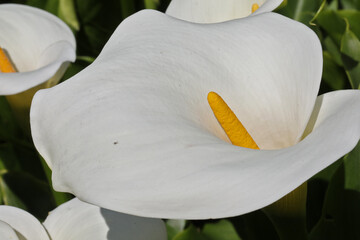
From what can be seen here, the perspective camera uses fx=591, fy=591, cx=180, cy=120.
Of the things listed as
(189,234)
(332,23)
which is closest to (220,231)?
(189,234)

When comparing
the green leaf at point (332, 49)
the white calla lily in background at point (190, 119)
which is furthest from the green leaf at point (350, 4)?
the white calla lily in background at point (190, 119)

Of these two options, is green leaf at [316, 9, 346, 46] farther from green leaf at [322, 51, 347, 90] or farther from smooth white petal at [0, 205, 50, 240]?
smooth white petal at [0, 205, 50, 240]

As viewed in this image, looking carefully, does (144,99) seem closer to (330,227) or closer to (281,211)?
(281,211)

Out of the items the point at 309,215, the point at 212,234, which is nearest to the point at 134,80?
the point at 212,234

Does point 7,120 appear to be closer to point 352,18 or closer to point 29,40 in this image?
point 29,40

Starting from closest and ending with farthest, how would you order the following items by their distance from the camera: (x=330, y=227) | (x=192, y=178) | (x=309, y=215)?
(x=192, y=178)
(x=330, y=227)
(x=309, y=215)

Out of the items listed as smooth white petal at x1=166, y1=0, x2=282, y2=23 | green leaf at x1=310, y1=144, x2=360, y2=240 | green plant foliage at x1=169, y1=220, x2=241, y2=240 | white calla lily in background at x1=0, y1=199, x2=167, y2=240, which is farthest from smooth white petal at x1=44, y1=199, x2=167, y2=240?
smooth white petal at x1=166, y1=0, x2=282, y2=23

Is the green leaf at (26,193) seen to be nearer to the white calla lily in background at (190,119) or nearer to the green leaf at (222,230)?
the green leaf at (222,230)
